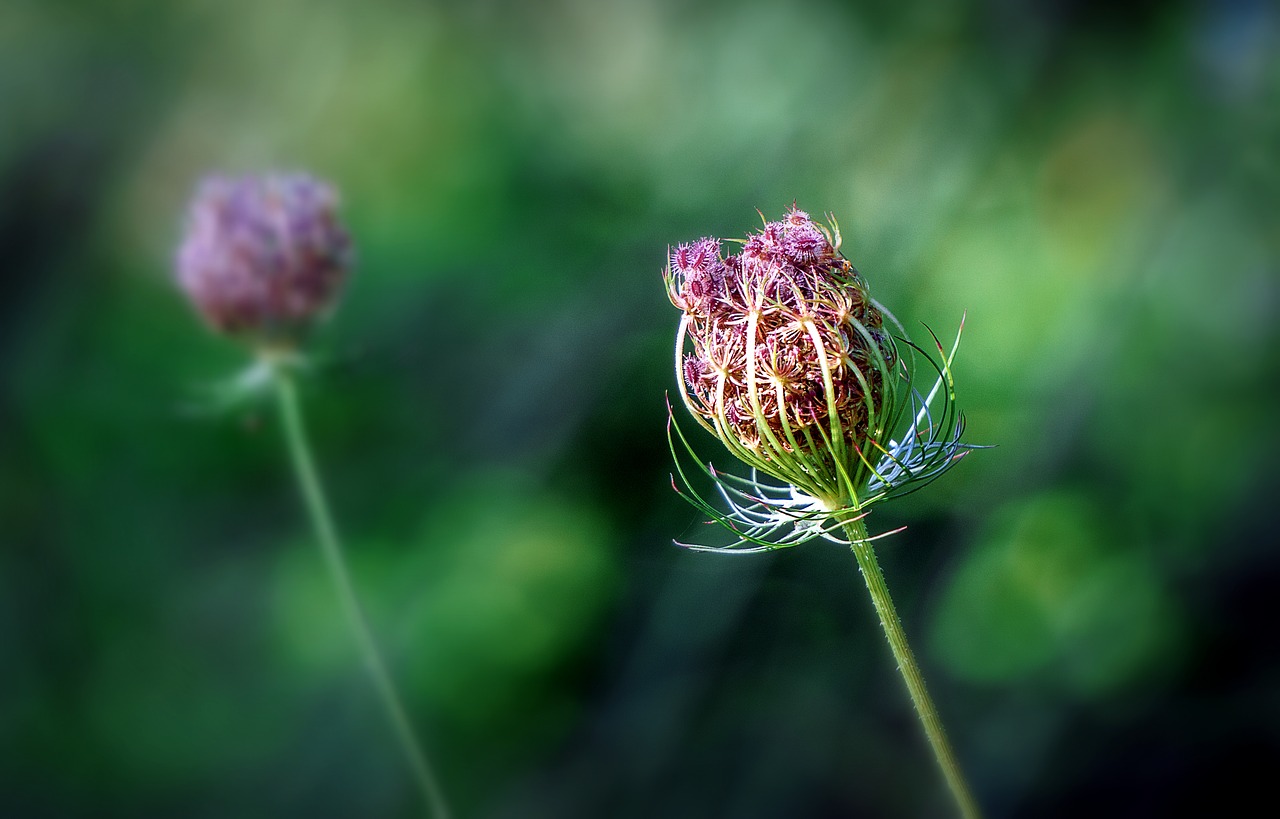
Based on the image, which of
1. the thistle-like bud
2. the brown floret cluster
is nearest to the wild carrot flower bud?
the brown floret cluster

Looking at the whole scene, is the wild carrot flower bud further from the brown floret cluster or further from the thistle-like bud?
the thistle-like bud

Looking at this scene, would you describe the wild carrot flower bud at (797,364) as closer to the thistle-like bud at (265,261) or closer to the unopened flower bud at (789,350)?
the unopened flower bud at (789,350)

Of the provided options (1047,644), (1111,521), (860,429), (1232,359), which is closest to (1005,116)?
(1232,359)

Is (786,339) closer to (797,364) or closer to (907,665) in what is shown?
(797,364)

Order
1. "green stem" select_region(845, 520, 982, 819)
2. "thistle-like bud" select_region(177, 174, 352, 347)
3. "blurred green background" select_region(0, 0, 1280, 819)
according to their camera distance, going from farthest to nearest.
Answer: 1. "blurred green background" select_region(0, 0, 1280, 819)
2. "thistle-like bud" select_region(177, 174, 352, 347)
3. "green stem" select_region(845, 520, 982, 819)

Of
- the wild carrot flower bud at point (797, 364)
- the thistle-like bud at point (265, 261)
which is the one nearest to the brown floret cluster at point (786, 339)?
the wild carrot flower bud at point (797, 364)

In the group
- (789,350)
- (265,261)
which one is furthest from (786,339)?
(265,261)
